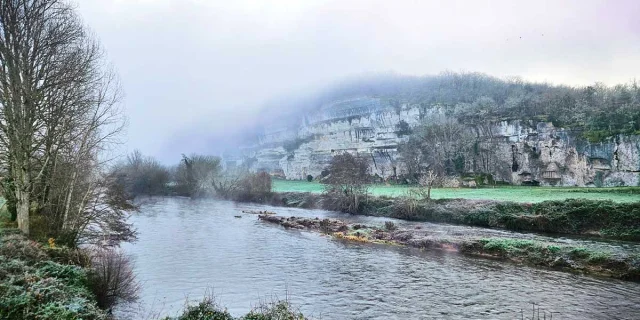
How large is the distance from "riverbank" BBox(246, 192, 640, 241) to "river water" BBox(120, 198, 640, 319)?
5647 mm

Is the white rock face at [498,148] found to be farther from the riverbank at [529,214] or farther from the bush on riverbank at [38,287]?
the bush on riverbank at [38,287]

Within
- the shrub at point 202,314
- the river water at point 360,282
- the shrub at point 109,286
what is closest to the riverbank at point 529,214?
the river water at point 360,282

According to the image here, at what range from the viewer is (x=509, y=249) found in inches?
1245

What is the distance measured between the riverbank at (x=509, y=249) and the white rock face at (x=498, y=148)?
62.0 meters

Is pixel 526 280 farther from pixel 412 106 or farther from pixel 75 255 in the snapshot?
pixel 412 106

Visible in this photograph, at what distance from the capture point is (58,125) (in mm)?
20859

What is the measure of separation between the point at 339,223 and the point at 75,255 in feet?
107

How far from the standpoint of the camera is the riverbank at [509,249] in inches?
1043

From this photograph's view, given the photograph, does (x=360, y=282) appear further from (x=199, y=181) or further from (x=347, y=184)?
(x=199, y=181)

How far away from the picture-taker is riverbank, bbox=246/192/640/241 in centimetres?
3908

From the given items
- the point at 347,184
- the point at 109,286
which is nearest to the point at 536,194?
the point at 347,184

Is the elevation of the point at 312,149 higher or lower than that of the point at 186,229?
higher

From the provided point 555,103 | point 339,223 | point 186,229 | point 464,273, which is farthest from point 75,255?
point 555,103

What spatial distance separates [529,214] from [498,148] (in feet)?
210
